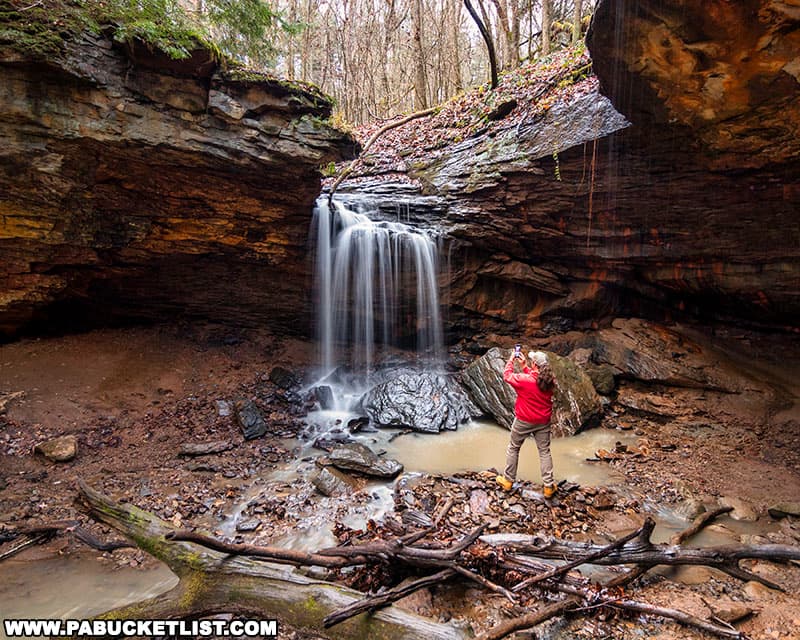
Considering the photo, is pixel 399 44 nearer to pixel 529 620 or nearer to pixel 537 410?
pixel 537 410

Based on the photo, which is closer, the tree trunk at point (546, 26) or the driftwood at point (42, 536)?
the driftwood at point (42, 536)

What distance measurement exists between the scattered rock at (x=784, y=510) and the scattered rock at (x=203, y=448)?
7378mm

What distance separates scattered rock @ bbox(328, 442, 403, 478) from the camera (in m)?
5.49

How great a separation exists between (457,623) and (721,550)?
220cm

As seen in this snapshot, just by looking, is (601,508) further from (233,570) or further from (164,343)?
(164,343)

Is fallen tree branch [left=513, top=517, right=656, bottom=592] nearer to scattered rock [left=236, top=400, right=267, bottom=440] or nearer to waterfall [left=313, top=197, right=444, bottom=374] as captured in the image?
scattered rock [left=236, top=400, right=267, bottom=440]

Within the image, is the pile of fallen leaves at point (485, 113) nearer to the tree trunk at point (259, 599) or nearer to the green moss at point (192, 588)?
the tree trunk at point (259, 599)

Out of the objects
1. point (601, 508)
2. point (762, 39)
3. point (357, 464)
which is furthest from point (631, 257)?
point (357, 464)

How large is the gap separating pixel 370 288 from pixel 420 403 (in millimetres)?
3195

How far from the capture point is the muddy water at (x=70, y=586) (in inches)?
112

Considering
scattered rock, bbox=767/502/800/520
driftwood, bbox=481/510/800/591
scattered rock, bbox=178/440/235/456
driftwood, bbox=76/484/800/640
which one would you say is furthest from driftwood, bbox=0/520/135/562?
scattered rock, bbox=767/502/800/520

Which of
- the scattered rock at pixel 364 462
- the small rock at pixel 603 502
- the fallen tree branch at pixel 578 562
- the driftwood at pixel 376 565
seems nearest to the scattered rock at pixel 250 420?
the scattered rock at pixel 364 462

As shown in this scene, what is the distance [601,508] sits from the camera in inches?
181

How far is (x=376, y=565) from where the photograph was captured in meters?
3.10
